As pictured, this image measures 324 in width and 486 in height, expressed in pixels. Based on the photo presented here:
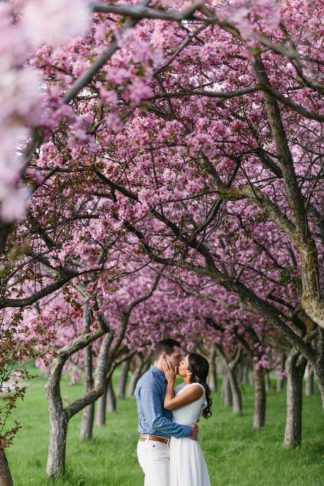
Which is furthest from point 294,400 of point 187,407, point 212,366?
point 212,366

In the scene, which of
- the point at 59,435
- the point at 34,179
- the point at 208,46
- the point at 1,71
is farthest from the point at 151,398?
the point at 59,435

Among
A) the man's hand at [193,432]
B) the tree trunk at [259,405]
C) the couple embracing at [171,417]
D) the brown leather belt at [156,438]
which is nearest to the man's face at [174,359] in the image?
the couple embracing at [171,417]

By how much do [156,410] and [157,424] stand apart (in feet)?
0.44

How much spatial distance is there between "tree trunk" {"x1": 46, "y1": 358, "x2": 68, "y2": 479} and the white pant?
179 inches

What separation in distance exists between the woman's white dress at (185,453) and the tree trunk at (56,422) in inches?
187

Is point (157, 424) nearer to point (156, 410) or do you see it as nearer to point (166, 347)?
point (156, 410)

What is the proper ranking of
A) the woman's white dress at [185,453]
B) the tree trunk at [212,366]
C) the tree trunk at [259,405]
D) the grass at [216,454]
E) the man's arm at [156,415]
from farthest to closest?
the tree trunk at [212,366] → the tree trunk at [259,405] → the grass at [216,454] → the woman's white dress at [185,453] → the man's arm at [156,415]

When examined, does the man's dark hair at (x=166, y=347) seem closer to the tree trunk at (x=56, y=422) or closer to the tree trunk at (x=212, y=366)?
the tree trunk at (x=56, y=422)

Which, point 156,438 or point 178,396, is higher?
point 178,396

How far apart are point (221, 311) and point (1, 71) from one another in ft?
58.8

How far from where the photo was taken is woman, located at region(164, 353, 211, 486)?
6.98 meters

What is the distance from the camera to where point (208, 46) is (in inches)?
280

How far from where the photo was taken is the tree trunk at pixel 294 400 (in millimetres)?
15570

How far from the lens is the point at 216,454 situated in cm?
1518
